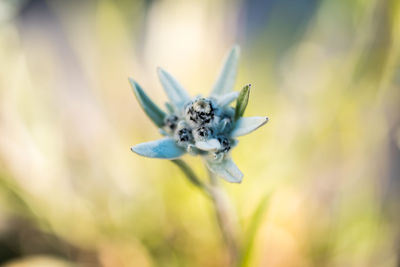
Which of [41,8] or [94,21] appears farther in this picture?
[41,8]

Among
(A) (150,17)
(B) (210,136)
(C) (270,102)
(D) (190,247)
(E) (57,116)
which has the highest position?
(A) (150,17)

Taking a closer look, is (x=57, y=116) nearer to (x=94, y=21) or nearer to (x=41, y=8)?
(x=94, y=21)

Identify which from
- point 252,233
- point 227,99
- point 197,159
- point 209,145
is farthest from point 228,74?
point 197,159

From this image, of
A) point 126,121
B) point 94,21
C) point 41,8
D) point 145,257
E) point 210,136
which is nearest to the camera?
point 210,136

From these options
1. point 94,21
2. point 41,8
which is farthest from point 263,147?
point 41,8

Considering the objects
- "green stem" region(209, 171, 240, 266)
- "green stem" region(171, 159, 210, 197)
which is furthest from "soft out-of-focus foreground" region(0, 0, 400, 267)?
"green stem" region(171, 159, 210, 197)

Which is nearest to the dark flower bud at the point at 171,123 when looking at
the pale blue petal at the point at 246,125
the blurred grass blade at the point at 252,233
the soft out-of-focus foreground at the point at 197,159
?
the pale blue petal at the point at 246,125
